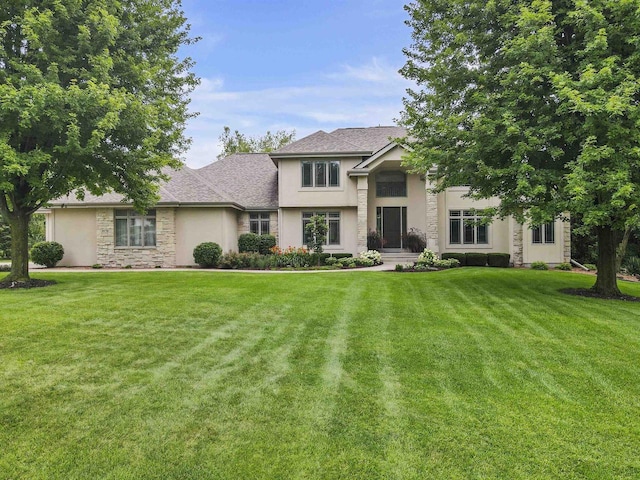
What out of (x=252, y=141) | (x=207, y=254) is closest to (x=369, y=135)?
(x=207, y=254)

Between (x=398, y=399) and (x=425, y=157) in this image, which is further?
(x=425, y=157)

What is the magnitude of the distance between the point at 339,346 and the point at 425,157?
6.48 m

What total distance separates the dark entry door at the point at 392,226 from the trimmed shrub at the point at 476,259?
12.7ft

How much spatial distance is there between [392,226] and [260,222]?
7677mm

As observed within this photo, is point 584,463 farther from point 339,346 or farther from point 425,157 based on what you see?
point 425,157

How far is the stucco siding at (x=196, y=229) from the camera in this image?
18.3 m

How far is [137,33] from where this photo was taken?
10.9 metres

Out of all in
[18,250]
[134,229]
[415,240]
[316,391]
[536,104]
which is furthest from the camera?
[415,240]

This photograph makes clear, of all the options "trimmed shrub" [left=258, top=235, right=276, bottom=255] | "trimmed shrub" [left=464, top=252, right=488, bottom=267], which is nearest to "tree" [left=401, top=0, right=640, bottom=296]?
"trimmed shrub" [left=464, top=252, right=488, bottom=267]

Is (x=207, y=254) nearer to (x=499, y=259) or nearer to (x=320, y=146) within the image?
(x=320, y=146)

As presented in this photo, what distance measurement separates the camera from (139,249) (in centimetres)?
1844

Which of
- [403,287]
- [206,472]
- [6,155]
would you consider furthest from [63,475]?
[403,287]

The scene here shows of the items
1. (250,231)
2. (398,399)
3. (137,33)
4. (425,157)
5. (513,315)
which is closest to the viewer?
(398,399)

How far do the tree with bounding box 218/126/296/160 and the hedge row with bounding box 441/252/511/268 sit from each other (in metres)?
28.4
